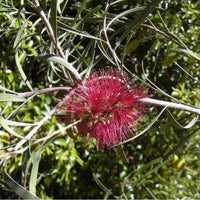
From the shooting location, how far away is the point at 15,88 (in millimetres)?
1426

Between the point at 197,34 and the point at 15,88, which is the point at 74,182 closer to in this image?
the point at 15,88

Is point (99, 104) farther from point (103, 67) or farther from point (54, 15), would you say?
point (103, 67)

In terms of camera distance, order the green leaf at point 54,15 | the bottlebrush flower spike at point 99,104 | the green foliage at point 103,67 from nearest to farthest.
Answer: the green leaf at point 54,15 → the bottlebrush flower spike at point 99,104 → the green foliage at point 103,67

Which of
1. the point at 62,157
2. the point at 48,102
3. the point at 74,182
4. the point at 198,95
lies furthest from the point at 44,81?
the point at 198,95

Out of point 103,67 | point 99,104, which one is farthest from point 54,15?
point 103,67

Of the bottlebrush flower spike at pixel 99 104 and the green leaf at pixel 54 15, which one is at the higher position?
the green leaf at pixel 54 15

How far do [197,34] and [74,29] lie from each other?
833mm

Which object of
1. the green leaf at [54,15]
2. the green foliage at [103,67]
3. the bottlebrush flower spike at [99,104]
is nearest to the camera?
the green leaf at [54,15]

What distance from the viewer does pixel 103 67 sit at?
3.82ft

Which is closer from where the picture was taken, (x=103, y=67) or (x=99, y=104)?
(x=99, y=104)

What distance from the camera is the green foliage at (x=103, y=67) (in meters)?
1.07

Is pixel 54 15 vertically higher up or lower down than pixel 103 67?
higher up

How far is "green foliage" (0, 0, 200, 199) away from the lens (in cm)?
107

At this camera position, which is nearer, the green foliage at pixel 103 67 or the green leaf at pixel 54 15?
the green leaf at pixel 54 15
